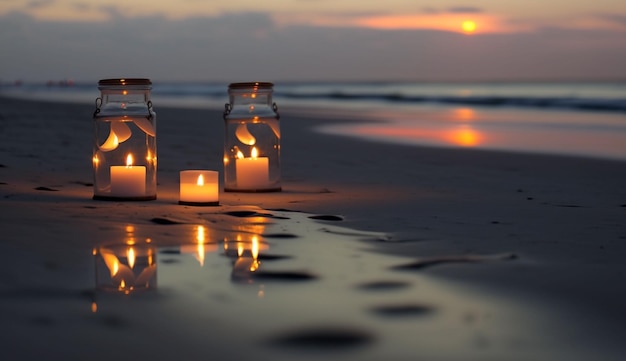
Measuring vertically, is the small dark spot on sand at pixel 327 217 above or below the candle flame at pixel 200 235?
below

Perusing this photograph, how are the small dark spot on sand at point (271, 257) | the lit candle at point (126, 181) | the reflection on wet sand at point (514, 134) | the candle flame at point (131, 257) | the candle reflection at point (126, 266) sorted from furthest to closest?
the reflection on wet sand at point (514, 134) < the lit candle at point (126, 181) < the small dark spot on sand at point (271, 257) < the candle flame at point (131, 257) < the candle reflection at point (126, 266)

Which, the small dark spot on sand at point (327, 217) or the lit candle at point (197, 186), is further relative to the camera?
the lit candle at point (197, 186)

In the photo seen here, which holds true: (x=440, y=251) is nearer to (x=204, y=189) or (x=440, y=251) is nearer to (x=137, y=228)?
(x=137, y=228)

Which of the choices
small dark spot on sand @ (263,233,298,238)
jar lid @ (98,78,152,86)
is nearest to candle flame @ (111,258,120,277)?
small dark spot on sand @ (263,233,298,238)

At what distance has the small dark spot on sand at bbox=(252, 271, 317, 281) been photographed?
10.6ft

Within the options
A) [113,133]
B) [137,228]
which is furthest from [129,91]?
[137,228]

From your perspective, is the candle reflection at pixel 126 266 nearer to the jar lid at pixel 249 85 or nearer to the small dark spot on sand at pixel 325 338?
the small dark spot on sand at pixel 325 338

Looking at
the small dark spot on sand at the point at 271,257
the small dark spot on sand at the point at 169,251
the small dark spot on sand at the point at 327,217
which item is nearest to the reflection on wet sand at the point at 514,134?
the small dark spot on sand at the point at 327,217

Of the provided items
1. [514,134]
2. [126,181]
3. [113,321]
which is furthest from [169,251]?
[514,134]

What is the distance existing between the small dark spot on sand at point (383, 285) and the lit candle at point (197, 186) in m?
2.12

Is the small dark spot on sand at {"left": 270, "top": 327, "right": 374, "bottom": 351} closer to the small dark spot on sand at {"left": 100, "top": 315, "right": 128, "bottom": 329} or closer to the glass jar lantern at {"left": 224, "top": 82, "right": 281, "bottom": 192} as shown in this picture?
the small dark spot on sand at {"left": 100, "top": 315, "right": 128, "bottom": 329}

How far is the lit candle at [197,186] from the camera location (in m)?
5.09

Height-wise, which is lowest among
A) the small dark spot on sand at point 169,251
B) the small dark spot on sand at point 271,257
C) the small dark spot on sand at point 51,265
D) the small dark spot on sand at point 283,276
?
the small dark spot on sand at point 283,276

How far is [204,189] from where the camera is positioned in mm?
A: 5113
